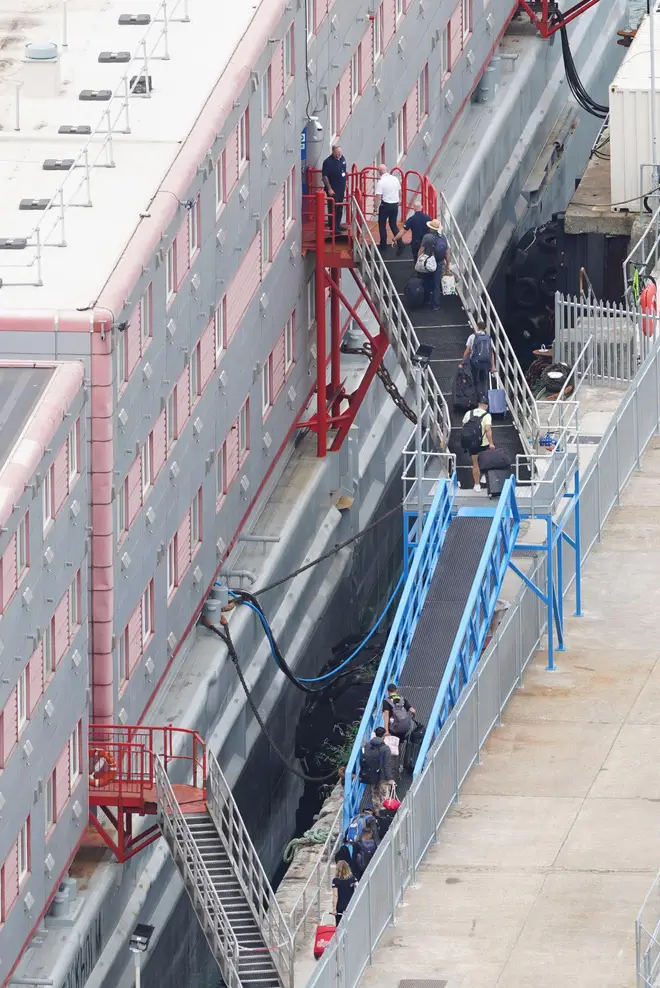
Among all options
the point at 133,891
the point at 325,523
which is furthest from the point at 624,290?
the point at 133,891

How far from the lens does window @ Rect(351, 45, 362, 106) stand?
3142 inches

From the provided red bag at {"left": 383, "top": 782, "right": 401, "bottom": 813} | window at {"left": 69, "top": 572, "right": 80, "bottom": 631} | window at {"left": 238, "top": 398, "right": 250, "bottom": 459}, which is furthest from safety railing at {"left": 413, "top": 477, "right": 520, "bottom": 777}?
window at {"left": 69, "top": 572, "right": 80, "bottom": 631}

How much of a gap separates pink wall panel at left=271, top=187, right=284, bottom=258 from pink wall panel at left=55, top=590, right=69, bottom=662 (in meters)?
13.2

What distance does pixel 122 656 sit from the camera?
2628 inches

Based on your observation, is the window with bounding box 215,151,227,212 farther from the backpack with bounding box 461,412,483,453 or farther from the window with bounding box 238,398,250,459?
the backpack with bounding box 461,412,483,453

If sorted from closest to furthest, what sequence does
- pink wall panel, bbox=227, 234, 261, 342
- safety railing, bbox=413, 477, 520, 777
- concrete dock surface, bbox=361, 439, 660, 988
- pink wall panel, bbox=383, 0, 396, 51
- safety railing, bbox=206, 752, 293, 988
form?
concrete dock surface, bbox=361, 439, 660, 988 < safety railing, bbox=206, 752, 293, 988 < safety railing, bbox=413, 477, 520, 777 < pink wall panel, bbox=227, 234, 261, 342 < pink wall panel, bbox=383, 0, 396, 51

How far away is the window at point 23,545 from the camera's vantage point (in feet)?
200

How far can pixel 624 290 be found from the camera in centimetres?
8656

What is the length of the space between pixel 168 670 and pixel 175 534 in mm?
2503

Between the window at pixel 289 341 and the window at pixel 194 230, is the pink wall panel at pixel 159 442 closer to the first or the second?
the window at pixel 194 230

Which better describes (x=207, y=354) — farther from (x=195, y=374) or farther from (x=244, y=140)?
(x=244, y=140)

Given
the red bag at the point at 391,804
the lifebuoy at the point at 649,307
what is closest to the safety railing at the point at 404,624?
the red bag at the point at 391,804

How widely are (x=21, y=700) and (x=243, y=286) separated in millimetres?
13390

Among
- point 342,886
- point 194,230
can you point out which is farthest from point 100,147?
point 342,886
